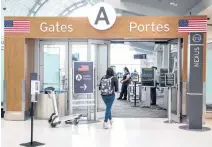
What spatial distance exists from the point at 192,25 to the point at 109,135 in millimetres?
3515

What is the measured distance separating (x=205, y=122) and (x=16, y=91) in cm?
484

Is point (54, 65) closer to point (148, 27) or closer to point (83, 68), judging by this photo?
point (83, 68)

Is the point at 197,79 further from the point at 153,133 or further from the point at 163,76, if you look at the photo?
the point at 163,76

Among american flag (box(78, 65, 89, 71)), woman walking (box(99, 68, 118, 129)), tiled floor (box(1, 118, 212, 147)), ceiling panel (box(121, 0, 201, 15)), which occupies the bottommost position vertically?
tiled floor (box(1, 118, 212, 147))

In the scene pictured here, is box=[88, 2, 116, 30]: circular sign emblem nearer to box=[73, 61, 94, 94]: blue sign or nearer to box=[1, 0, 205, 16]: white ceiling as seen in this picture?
box=[73, 61, 94, 94]: blue sign

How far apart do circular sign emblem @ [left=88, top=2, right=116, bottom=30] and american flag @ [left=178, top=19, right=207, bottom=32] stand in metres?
1.69

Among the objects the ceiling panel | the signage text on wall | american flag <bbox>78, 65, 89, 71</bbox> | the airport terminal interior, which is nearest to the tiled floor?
the airport terminal interior

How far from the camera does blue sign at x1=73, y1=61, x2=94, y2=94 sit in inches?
299

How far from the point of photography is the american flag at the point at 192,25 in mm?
7693

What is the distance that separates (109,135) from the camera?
20.5ft

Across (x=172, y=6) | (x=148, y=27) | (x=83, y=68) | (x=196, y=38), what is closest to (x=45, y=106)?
(x=83, y=68)

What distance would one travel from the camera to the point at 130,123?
7.70 metres

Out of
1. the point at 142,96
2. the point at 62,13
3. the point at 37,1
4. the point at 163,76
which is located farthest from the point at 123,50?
the point at 163,76

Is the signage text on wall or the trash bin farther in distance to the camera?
the trash bin
